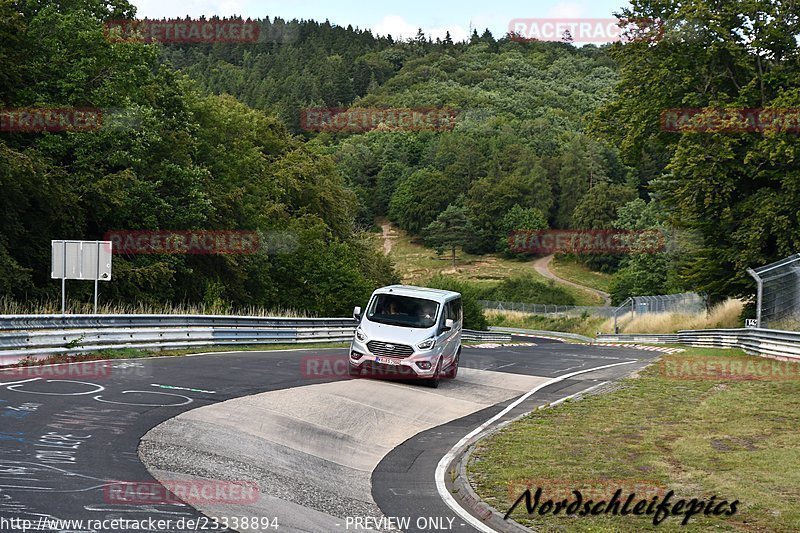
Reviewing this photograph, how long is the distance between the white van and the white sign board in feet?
20.5

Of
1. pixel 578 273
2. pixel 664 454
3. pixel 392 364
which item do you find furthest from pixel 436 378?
pixel 578 273

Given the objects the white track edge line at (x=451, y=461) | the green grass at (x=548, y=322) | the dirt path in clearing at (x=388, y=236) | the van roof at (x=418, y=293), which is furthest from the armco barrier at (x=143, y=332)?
the dirt path in clearing at (x=388, y=236)

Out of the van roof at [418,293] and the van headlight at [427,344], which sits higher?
the van roof at [418,293]

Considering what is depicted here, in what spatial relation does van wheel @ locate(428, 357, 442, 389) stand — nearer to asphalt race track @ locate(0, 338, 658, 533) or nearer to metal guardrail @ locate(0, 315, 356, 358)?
asphalt race track @ locate(0, 338, 658, 533)

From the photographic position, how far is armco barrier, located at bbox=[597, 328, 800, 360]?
26672mm

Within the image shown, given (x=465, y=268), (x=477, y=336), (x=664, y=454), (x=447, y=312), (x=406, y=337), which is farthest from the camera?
(x=465, y=268)

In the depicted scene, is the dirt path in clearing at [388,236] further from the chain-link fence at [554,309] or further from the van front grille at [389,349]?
the van front grille at [389,349]

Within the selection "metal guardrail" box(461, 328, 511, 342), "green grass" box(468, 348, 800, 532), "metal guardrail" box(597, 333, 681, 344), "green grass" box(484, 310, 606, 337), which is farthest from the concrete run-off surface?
"green grass" box(484, 310, 606, 337)

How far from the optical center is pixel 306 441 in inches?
510

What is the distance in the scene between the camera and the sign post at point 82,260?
21.5 m

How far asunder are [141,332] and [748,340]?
21552 mm

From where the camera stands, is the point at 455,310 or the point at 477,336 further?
the point at 477,336

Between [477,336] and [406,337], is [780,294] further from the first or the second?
[477,336]

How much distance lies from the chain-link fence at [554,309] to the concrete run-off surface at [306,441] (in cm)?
5996
